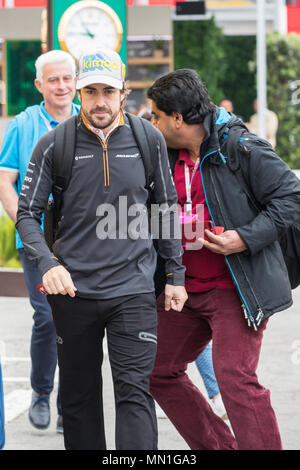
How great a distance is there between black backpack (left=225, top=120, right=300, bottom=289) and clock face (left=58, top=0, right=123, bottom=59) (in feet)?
19.5

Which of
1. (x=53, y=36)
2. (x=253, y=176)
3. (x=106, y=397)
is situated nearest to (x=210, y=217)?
(x=253, y=176)

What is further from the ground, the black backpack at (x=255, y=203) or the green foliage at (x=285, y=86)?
the green foliage at (x=285, y=86)

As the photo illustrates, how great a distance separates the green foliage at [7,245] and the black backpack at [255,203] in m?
6.63

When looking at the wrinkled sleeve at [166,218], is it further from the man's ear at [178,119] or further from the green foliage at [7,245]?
the green foliage at [7,245]

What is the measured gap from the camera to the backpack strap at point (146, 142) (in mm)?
3998

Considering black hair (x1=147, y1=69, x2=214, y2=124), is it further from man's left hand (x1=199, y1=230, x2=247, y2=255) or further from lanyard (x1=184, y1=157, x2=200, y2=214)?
man's left hand (x1=199, y1=230, x2=247, y2=255)

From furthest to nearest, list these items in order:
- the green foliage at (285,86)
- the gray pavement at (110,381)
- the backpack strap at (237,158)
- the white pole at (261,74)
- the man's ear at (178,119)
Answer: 1. the green foliage at (285,86)
2. the white pole at (261,74)
3. the gray pavement at (110,381)
4. the man's ear at (178,119)
5. the backpack strap at (237,158)

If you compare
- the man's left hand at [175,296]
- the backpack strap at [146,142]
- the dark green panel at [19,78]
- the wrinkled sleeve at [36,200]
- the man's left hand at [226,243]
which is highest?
the dark green panel at [19,78]

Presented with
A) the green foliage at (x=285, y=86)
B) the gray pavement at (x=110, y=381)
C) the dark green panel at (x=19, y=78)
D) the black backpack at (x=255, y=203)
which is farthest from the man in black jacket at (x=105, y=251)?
the dark green panel at (x=19, y=78)

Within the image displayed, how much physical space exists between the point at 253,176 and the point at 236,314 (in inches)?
23.2

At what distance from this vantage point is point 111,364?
13.1 ft

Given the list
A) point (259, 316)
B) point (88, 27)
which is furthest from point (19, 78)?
point (259, 316)

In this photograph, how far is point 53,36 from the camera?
991 centimetres

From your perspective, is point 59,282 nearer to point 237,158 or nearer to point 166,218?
point 166,218
